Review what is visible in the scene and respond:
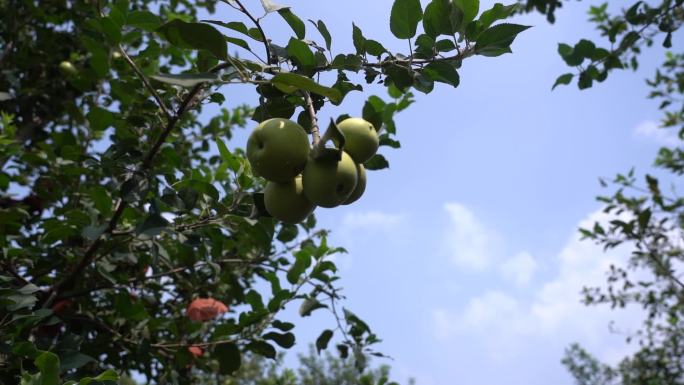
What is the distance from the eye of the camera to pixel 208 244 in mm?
2713

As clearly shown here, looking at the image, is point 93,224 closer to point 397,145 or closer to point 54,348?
point 54,348

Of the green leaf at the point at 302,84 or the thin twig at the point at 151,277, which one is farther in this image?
the thin twig at the point at 151,277

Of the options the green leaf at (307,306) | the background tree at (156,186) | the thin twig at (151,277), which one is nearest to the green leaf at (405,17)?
the background tree at (156,186)

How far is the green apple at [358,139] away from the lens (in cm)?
133

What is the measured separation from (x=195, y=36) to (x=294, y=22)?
435mm

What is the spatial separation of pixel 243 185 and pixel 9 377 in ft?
3.65

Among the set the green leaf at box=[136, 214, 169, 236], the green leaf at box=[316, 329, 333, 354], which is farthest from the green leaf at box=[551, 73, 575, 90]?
the green leaf at box=[136, 214, 169, 236]

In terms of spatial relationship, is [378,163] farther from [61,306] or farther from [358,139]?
[61,306]

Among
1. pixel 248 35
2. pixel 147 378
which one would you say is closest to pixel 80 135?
pixel 147 378

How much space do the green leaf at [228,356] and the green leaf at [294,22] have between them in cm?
160

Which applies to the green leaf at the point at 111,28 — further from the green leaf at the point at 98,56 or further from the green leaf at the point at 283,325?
the green leaf at the point at 283,325

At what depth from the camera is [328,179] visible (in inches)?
46.6

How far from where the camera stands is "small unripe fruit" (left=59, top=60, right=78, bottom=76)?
421cm

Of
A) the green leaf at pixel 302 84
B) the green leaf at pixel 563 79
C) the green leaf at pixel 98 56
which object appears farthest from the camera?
the green leaf at pixel 563 79
